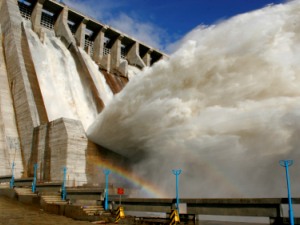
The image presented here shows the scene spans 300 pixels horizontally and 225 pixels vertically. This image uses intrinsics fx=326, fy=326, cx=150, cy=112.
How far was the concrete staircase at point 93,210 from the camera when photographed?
1220cm

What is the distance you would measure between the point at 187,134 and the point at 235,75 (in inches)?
163

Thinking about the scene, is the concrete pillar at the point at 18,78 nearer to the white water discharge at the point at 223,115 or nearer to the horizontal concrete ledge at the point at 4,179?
the horizontal concrete ledge at the point at 4,179

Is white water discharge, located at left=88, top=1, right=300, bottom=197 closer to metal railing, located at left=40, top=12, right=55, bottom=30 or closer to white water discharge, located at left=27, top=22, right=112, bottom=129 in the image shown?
white water discharge, located at left=27, top=22, right=112, bottom=129

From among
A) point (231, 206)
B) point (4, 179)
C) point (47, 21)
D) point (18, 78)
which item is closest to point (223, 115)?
point (231, 206)

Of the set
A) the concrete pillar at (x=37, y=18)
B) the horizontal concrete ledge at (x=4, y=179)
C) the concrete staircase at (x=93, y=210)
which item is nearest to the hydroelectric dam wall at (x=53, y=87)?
the concrete pillar at (x=37, y=18)

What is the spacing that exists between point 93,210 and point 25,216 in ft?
8.04

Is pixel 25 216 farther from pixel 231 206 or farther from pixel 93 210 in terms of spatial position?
pixel 231 206

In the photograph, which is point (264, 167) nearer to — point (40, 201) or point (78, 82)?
point (40, 201)

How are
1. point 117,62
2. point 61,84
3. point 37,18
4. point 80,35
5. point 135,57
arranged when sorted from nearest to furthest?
1. point 61,84
2. point 37,18
3. point 80,35
4. point 117,62
5. point 135,57

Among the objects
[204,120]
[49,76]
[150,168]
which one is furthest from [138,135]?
[49,76]

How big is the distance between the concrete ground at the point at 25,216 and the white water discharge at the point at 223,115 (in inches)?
293

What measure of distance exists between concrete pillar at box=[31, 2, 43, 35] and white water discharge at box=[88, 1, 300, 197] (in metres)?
20.9

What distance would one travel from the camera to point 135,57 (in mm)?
48969

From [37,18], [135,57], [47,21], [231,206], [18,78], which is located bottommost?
[231,206]
